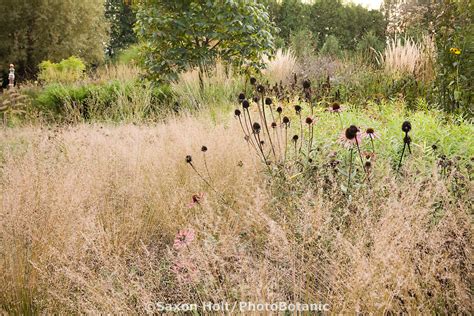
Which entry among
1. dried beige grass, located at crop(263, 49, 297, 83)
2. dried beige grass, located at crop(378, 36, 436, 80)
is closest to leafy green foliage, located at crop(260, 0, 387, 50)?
dried beige grass, located at crop(263, 49, 297, 83)

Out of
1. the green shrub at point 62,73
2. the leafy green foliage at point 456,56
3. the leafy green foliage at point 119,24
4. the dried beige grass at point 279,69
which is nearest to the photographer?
the leafy green foliage at point 456,56

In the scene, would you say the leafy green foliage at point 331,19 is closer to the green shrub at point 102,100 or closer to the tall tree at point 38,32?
the tall tree at point 38,32

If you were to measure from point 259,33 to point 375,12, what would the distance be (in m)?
12.2

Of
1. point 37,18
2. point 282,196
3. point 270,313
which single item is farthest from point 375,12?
point 270,313

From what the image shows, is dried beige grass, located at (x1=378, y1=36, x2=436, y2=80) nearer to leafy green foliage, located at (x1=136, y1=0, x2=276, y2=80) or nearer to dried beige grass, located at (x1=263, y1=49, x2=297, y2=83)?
dried beige grass, located at (x1=263, y1=49, x2=297, y2=83)

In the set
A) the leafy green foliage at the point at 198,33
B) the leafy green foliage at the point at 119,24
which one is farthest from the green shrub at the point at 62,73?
the leafy green foliage at the point at 119,24

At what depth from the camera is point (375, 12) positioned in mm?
17734

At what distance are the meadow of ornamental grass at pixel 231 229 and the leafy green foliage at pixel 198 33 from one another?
11.8 feet

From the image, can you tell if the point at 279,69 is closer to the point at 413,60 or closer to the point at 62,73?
the point at 413,60

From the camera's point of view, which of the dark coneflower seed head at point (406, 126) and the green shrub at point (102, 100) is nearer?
the dark coneflower seed head at point (406, 126)

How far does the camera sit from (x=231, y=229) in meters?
2.43

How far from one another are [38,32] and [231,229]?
59.6 ft

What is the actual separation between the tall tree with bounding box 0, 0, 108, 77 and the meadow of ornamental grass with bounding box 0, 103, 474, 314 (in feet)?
49.9

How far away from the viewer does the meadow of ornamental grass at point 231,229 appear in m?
1.60
